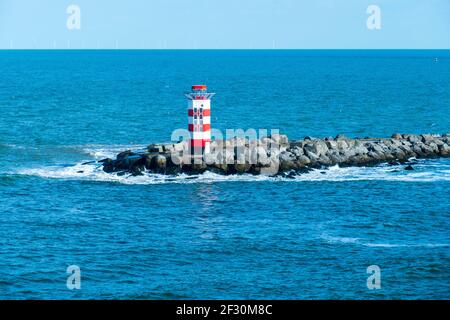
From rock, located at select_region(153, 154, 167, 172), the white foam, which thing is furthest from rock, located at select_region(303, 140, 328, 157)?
rock, located at select_region(153, 154, 167, 172)

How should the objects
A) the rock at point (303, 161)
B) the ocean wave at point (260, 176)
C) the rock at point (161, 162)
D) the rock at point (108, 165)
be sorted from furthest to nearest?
the rock at point (303, 161), the rock at point (108, 165), the rock at point (161, 162), the ocean wave at point (260, 176)

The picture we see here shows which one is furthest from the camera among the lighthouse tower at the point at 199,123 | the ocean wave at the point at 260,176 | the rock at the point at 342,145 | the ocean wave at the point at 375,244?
the rock at the point at 342,145

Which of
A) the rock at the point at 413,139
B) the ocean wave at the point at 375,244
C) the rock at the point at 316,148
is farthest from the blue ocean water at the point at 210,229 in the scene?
the rock at the point at 413,139

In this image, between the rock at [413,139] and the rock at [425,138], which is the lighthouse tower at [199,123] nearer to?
the rock at [413,139]

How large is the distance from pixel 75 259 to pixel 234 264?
830cm

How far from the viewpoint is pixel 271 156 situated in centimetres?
6894

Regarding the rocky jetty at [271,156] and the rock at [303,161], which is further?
the rock at [303,161]

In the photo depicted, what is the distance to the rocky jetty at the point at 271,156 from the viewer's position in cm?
6744

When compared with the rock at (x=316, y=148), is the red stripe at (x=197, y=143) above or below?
above

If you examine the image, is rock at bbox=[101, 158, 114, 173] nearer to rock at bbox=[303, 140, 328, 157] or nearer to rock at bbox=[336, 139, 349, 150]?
rock at bbox=[303, 140, 328, 157]

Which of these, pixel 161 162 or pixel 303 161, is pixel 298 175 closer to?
pixel 303 161

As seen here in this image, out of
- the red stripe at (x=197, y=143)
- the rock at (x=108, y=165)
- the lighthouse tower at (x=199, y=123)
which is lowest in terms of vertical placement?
the rock at (x=108, y=165)
